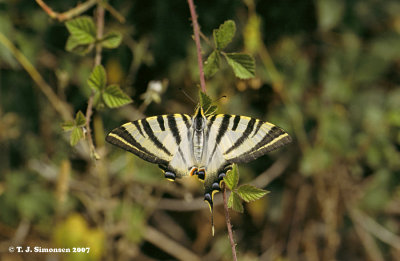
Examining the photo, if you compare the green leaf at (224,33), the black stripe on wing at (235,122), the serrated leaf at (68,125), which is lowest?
the black stripe on wing at (235,122)

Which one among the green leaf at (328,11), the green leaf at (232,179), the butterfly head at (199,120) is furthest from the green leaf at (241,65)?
the green leaf at (328,11)

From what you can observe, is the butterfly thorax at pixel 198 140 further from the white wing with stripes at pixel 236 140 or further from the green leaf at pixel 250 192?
the green leaf at pixel 250 192

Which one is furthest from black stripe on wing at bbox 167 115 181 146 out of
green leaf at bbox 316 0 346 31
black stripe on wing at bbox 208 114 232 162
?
green leaf at bbox 316 0 346 31

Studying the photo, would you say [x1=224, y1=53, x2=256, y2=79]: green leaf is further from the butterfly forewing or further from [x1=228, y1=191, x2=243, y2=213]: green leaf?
[x1=228, y1=191, x2=243, y2=213]: green leaf

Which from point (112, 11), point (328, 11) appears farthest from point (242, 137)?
point (328, 11)

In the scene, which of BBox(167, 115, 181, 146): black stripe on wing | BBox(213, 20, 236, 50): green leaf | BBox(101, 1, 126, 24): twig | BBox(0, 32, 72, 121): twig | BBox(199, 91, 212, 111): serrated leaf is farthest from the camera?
BBox(0, 32, 72, 121): twig

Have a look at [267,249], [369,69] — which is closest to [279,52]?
[369,69]
